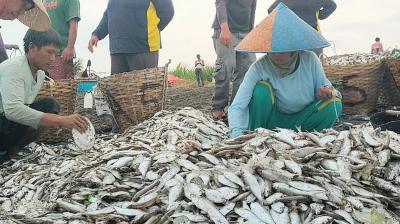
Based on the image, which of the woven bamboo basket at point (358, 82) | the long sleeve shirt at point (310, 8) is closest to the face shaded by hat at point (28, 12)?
the long sleeve shirt at point (310, 8)

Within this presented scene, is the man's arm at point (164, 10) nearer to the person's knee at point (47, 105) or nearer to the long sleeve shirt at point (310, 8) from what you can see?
the long sleeve shirt at point (310, 8)

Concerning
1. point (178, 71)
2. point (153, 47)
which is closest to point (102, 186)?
point (153, 47)

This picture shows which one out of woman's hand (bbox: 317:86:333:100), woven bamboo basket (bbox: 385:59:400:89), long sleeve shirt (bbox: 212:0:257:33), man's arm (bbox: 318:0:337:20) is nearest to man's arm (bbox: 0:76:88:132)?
woman's hand (bbox: 317:86:333:100)

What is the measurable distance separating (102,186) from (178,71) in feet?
47.1

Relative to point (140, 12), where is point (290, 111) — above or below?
below

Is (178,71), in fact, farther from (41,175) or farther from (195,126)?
(41,175)

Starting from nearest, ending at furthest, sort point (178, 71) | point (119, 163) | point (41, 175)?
1. point (119, 163)
2. point (41, 175)
3. point (178, 71)

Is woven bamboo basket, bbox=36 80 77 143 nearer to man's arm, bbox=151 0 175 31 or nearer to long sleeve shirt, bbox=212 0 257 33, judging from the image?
man's arm, bbox=151 0 175 31

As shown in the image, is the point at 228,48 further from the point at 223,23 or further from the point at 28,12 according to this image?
the point at 28,12

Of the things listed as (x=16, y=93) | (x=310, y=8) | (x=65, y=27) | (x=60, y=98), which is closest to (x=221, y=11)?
(x=310, y=8)

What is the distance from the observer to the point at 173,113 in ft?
19.6

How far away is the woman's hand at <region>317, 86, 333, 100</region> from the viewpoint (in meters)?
4.20

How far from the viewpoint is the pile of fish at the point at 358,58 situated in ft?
22.4

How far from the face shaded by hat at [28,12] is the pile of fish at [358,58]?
3.93 meters
